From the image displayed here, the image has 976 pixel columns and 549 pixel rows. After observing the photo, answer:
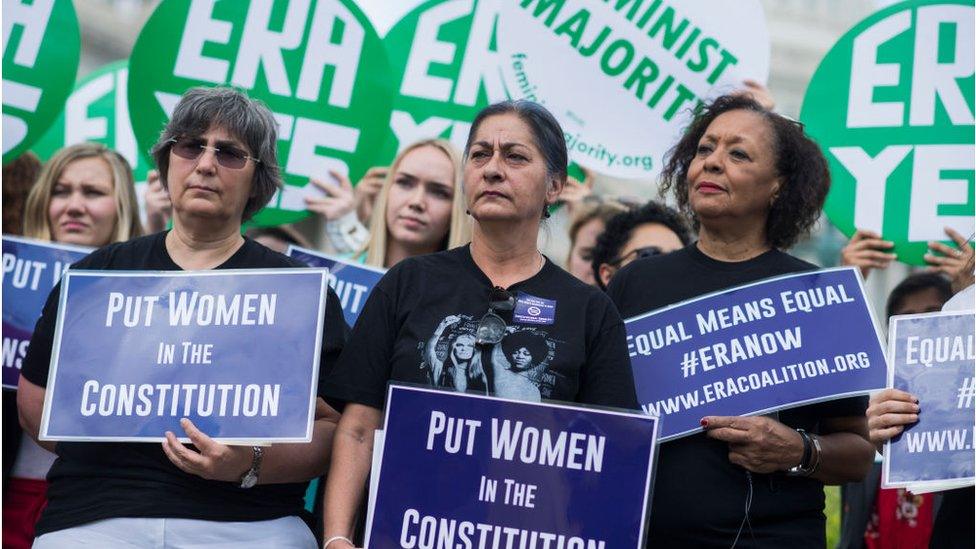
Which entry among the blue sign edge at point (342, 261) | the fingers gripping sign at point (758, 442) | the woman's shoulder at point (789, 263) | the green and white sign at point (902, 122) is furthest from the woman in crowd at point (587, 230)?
the fingers gripping sign at point (758, 442)

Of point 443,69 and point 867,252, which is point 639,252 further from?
point 443,69

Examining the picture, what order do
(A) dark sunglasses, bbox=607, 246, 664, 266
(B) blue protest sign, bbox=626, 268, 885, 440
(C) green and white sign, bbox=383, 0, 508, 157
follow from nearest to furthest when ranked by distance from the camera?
(B) blue protest sign, bbox=626, 268, 885, 440, (A) dark sunglasses, bbox=607, 246, 664, 266, (C) green and white sign, bbox=383, 0, 508, 157

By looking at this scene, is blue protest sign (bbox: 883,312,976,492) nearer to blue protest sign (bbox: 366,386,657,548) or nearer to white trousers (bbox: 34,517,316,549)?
blue protest sign (bbox: 366,386,657,548)

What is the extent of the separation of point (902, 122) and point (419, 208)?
83.9 inches

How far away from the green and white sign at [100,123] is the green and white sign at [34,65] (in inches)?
54.6

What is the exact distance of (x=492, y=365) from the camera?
3.69 metres

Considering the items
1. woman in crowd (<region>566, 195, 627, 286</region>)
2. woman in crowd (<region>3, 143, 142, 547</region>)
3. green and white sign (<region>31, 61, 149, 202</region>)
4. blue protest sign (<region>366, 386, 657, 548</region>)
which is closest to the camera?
blue protest sign (<region>366, 386, 657, 548</region>)

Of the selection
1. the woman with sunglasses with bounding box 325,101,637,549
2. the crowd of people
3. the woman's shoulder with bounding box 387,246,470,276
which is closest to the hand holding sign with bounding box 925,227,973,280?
the crowd of people

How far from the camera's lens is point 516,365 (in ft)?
12.1

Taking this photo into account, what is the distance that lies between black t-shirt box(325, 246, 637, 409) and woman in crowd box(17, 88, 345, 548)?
27cm

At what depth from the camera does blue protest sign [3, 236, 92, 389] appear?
5.17 m

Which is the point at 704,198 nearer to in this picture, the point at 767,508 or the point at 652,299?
the point at 652,299

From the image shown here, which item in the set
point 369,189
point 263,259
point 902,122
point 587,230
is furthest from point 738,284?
point 369,189

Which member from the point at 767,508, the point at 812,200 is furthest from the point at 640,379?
the point at 812,200
